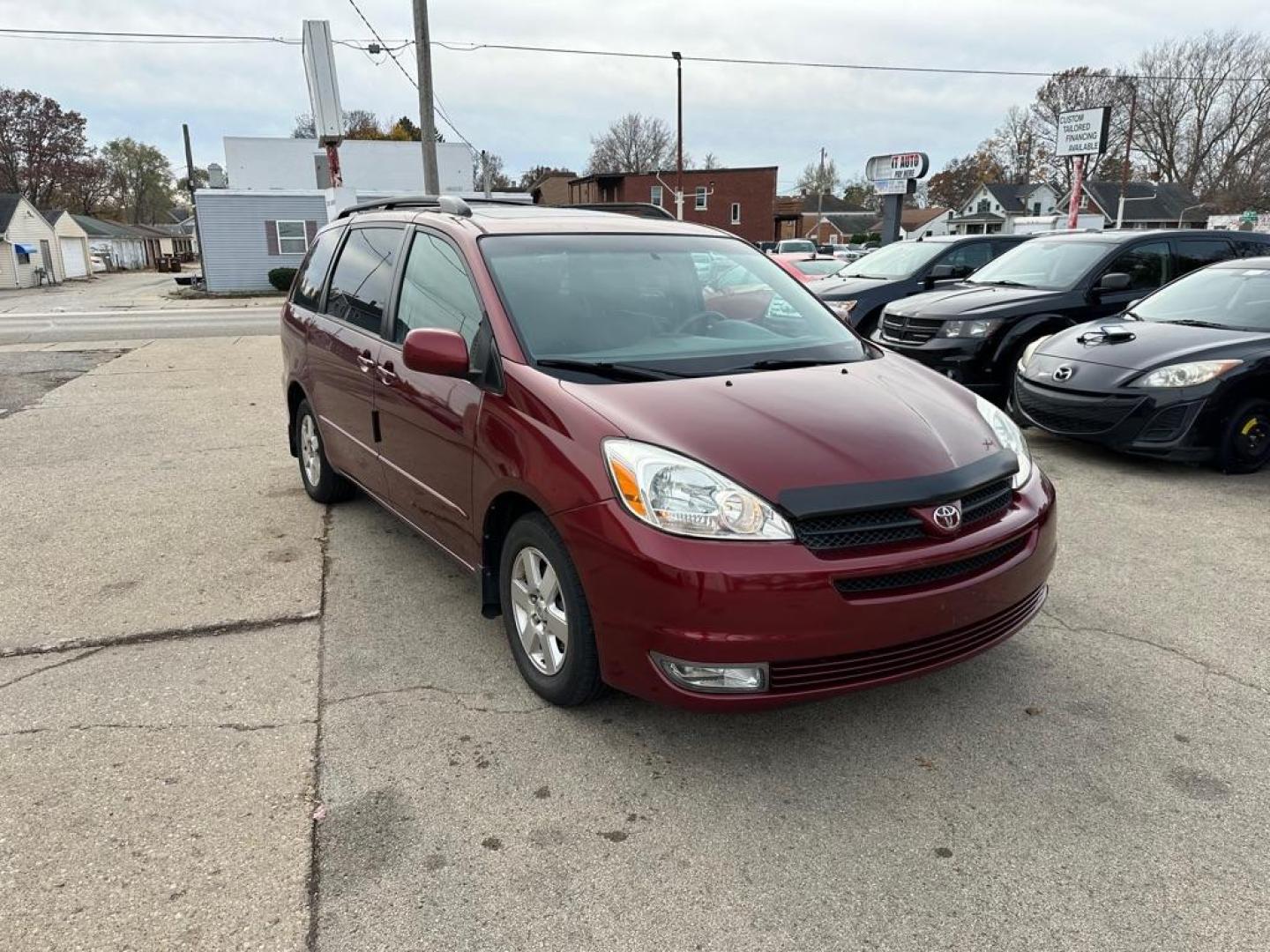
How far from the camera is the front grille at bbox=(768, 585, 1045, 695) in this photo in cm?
259

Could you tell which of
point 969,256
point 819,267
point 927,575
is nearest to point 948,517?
point 927,575

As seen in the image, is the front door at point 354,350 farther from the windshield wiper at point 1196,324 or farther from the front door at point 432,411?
the windshield wiper at point 1196,324

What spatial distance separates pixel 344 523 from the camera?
5.30 m

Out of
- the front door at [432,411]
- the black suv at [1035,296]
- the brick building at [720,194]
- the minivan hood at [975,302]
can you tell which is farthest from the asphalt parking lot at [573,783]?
the brick building at [720,194]

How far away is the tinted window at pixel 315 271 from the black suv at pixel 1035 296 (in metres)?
5.46

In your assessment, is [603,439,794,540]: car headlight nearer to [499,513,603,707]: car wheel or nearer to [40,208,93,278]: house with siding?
[499,513,603,707]: car wheel

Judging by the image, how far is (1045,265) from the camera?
8.78 meters

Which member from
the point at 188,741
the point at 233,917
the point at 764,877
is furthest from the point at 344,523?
the point at 764,877

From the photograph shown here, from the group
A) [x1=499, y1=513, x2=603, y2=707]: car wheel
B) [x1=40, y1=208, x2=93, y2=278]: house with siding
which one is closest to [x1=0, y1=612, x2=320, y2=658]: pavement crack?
[x1=499, y1=513, x2=603, y2=707]: car wheel

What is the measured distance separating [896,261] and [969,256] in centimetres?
91

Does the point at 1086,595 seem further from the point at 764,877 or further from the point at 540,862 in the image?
the point at 540,862

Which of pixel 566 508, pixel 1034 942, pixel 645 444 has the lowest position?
pixel 1034 942

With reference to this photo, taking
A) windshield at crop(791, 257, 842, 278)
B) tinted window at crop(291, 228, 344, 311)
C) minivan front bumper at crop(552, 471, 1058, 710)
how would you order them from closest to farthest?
minivan front bumper at crop(552, 471, 1058, 710) → tinted window at crop(291, 228, 344, 311) → windshield at crop(791, 257, 842, 278)

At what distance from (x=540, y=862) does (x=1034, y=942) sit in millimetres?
1265
